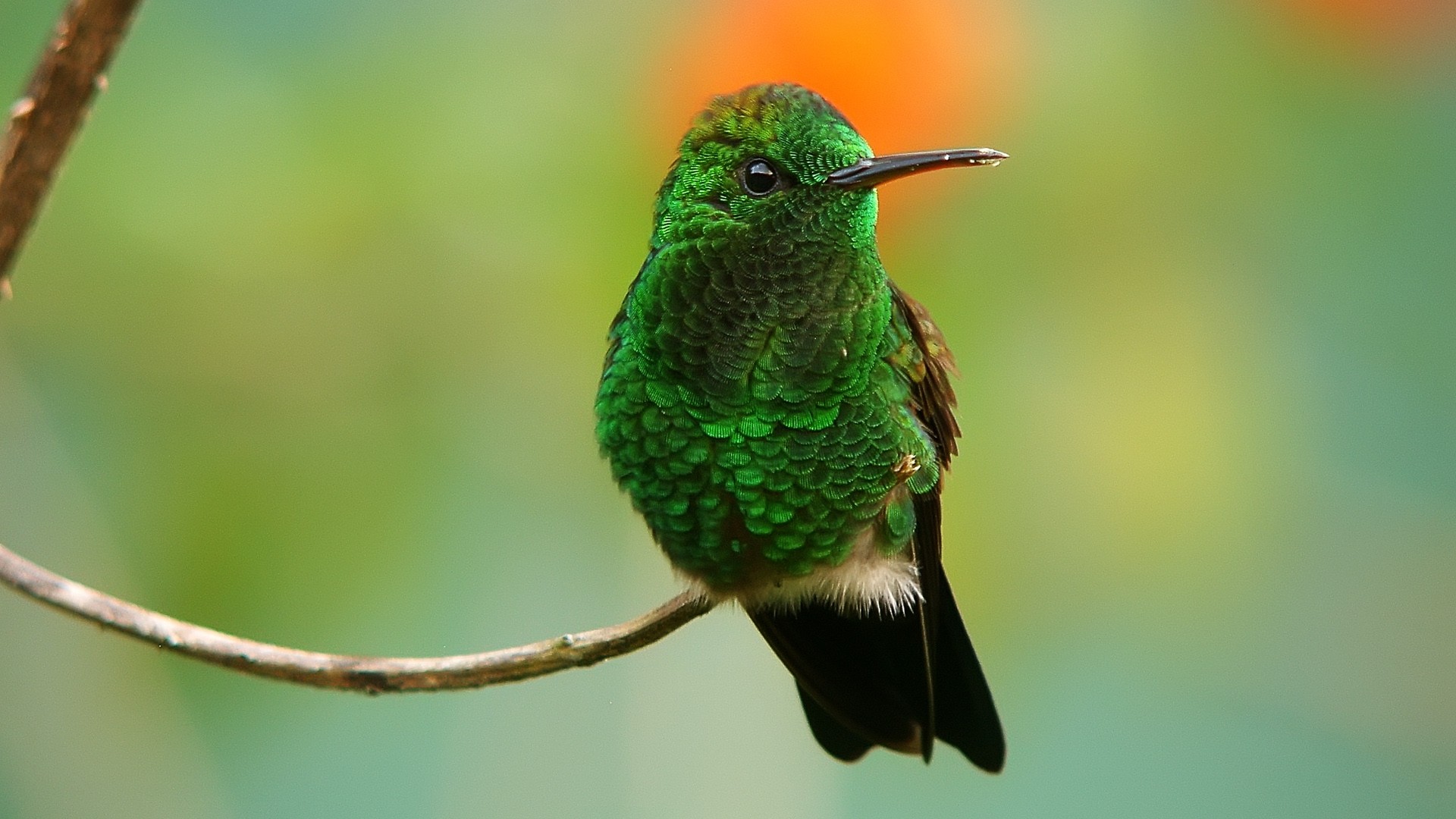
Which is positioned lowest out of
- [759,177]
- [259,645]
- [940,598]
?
[259,645]

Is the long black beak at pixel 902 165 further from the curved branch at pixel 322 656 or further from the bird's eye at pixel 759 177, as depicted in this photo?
the curved branch at pixel 322 656

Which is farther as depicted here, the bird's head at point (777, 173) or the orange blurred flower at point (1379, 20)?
the orange blurred flower at point (1379, 20)

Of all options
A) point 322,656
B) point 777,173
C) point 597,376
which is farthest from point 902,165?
point 597,376

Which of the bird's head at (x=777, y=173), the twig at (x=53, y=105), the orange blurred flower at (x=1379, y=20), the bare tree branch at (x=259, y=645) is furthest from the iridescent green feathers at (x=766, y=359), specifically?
the orange blurred flower at (x=1379, y=20)

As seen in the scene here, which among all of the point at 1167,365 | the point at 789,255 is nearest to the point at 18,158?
the point at 789,255

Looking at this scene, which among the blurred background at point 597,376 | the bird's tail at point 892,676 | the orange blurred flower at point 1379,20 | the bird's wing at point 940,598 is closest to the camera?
the bird's wing at point 940,598

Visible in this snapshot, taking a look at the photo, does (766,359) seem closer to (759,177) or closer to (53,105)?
(759,177)

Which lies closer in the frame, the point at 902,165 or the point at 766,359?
the point at 902,165
